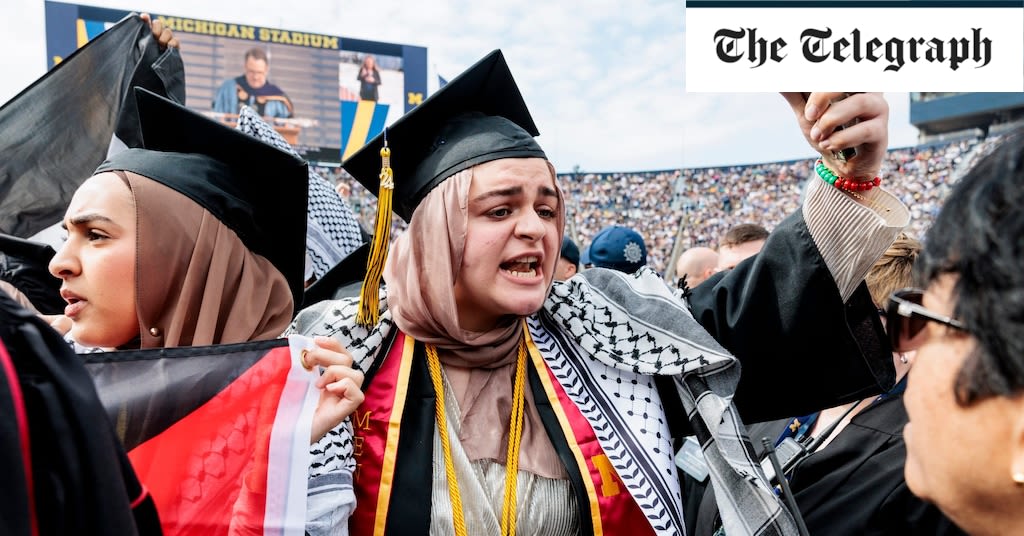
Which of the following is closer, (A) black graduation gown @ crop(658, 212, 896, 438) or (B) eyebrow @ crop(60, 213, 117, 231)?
(B) eyebrow @ crop(60, 213, 117, 231)

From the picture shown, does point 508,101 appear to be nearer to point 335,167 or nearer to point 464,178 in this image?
point 464,178

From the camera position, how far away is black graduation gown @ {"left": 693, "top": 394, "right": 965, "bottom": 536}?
199cm

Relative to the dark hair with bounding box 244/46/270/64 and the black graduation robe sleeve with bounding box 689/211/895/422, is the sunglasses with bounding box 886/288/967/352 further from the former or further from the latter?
the dark hair with bounding box 244/46/270/64

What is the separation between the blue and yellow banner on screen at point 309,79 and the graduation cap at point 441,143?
1020 inches

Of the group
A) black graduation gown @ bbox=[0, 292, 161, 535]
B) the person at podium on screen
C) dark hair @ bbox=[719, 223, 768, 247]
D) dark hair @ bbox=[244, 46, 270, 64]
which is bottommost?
black graduation gown @ bbox=[0, 292, 161, 535]

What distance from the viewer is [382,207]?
6.88 ft

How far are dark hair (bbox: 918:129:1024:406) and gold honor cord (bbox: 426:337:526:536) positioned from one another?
113 centimetres

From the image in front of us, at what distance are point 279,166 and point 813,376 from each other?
1663 millimetres

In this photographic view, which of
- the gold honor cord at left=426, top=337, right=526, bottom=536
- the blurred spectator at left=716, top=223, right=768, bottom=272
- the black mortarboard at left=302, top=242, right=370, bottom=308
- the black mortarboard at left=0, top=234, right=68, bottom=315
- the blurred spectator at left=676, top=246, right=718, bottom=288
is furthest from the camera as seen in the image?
the blurred spectator at left=676, top=246, right=718, bottom=288

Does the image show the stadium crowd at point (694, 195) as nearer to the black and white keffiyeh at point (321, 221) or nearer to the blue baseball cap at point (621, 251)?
the blue baseball cap at point (621, 251)

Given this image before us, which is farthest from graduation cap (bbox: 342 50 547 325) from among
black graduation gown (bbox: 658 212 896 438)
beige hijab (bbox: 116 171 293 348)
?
black graduation gown (bbox: 658 212 896 438)

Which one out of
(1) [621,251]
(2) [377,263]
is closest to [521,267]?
(2) [377,263]

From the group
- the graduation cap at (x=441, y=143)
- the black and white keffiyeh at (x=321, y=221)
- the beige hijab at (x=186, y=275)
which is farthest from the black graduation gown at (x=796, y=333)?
the black and white keffiyeh at (x=321, y=221)

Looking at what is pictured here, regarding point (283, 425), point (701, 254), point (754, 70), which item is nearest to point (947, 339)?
point (754, 70)
